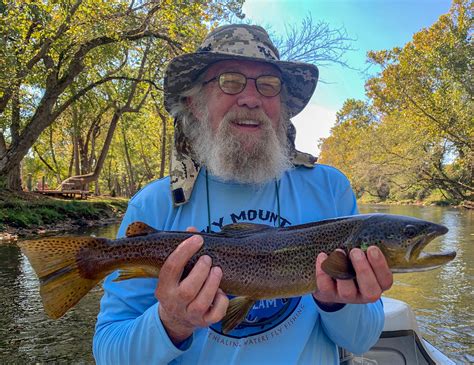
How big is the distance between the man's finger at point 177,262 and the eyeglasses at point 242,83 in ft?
3.83

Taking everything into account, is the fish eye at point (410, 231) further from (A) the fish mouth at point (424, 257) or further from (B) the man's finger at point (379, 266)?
(B) the man's finger at point (379, 266)

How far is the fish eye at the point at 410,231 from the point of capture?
228 centimetres

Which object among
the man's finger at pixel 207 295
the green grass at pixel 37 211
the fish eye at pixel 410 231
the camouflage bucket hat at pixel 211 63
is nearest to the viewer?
the man's finger at pixel 207 295

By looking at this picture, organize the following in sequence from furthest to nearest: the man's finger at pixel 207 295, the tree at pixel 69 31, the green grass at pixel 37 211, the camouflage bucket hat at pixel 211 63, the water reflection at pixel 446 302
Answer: the green grass at pixel 37 211 → the tree at pixel 69 31 → the water reflection at pixel 446 302 → the camouflage bucket hat at pixel 211 63 → the man's finger at pixel 207 295

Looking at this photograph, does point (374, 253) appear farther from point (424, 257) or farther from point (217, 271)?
point (217, 271)

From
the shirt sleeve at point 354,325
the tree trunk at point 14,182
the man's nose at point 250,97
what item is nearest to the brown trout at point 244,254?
the shirt sleeve at point 354,325

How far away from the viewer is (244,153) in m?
2.76

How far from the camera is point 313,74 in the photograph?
316cm

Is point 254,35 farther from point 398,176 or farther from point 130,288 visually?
point 398,176

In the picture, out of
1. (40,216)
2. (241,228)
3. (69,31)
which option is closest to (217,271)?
(241,228)

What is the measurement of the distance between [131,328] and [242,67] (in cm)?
181

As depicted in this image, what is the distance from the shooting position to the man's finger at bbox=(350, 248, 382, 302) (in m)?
2.04

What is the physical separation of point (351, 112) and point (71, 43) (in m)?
86.4

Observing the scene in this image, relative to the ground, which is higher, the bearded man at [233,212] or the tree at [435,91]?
the tree at [435,91]
